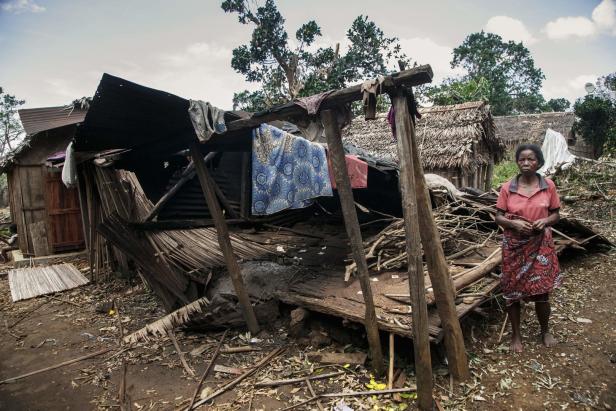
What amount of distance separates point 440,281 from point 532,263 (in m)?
0.88

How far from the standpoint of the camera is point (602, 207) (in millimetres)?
8891

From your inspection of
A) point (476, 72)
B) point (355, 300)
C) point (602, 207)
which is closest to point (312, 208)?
point (355, 300)

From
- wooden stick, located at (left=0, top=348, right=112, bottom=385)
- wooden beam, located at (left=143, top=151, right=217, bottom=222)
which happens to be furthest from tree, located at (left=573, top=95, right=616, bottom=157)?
wooden stick, located at (left=0, top=348, right=112, bottom=385)

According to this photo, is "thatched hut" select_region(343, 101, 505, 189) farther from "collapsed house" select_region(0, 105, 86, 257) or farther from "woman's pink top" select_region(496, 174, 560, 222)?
"collapsed house" select_region(0, 105, 86, 257)

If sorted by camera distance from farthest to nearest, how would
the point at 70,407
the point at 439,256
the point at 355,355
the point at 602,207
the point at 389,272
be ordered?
the point at 602,207 < the point at 389,272 < the point at 355,355 < the point at 70,407 < the point at 439,256

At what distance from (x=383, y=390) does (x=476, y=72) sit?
33.8 meters

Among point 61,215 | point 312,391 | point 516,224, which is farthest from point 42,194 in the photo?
point 516,224

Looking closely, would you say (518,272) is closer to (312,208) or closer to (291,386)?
(291,386)

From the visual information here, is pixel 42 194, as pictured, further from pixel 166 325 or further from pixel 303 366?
pixel 303 366

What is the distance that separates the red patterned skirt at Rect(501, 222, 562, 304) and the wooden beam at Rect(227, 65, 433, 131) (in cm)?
166

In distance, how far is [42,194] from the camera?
9.16 meters

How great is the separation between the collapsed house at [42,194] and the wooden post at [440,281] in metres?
8.91

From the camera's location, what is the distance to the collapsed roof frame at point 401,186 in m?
2.83

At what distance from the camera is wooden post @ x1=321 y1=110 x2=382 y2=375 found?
3.30 meters
